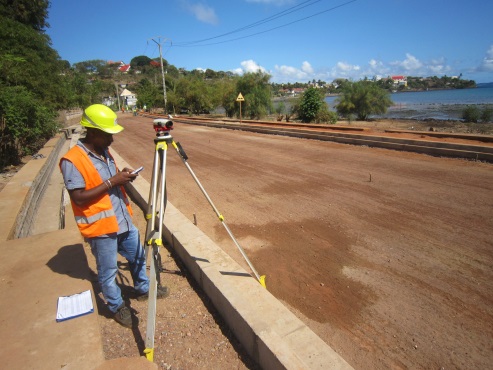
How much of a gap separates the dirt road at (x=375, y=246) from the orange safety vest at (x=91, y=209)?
1.85 meters

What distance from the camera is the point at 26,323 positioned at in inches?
87.4

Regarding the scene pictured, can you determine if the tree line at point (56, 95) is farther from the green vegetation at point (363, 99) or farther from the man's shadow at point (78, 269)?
the man's shadow at point (78, 269)

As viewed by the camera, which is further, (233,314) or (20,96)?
(20,96)

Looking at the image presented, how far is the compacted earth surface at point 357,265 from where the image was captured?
237 centimetres

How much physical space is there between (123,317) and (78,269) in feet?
2.49

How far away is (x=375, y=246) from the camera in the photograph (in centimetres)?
393

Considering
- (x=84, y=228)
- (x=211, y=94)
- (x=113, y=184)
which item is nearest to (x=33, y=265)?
(x=84, y=228)

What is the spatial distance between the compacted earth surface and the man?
0.57 metres

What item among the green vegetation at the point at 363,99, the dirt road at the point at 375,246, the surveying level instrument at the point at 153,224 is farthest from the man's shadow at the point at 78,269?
the green vegetation at the point at 363,99

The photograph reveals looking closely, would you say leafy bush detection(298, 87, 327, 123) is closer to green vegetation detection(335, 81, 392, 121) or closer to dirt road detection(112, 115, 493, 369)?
green vegetation detection(335, 81, 392, 121)

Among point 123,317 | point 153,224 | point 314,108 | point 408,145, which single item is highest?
point 314,108

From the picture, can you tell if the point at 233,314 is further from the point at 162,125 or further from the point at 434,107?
the point at 434,107

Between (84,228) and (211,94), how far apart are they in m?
38.0

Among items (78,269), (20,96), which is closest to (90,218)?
(78,269)
